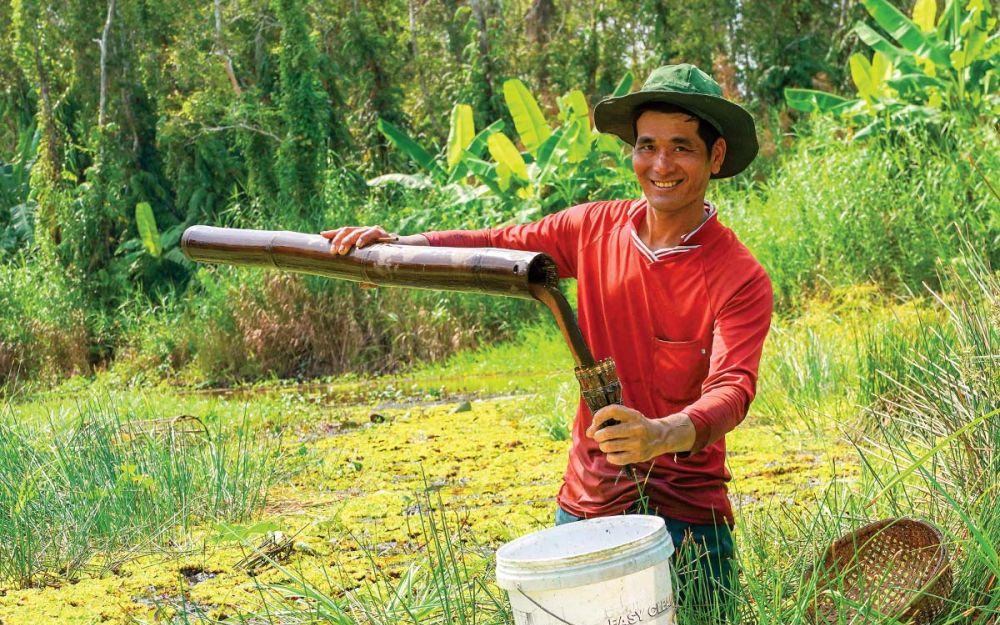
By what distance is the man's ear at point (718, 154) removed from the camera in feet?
9.43

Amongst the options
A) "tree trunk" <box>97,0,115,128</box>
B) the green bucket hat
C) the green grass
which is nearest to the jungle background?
the green grass

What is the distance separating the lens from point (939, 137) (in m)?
9.43

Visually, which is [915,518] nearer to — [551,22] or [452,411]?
[452,411]

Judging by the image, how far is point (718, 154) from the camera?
2898mm

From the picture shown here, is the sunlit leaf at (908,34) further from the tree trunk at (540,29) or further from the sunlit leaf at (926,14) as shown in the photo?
the tree trunk at (540,29)

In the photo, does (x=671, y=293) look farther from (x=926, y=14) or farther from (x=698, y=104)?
(x=926, y=14)

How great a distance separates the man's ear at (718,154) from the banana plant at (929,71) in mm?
6492

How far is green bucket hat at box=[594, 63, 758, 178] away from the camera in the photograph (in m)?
2.70

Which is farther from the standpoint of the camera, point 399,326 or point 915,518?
point 399,326

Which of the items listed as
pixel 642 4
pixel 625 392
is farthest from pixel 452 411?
pixel 642 4

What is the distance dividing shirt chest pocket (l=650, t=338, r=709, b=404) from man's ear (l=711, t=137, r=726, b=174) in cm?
49

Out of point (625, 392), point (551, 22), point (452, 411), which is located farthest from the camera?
point (551, 22)

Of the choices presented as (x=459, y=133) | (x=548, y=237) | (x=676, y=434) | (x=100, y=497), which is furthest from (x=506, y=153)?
(x=676, y=434)

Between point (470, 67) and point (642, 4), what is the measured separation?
293 cm
